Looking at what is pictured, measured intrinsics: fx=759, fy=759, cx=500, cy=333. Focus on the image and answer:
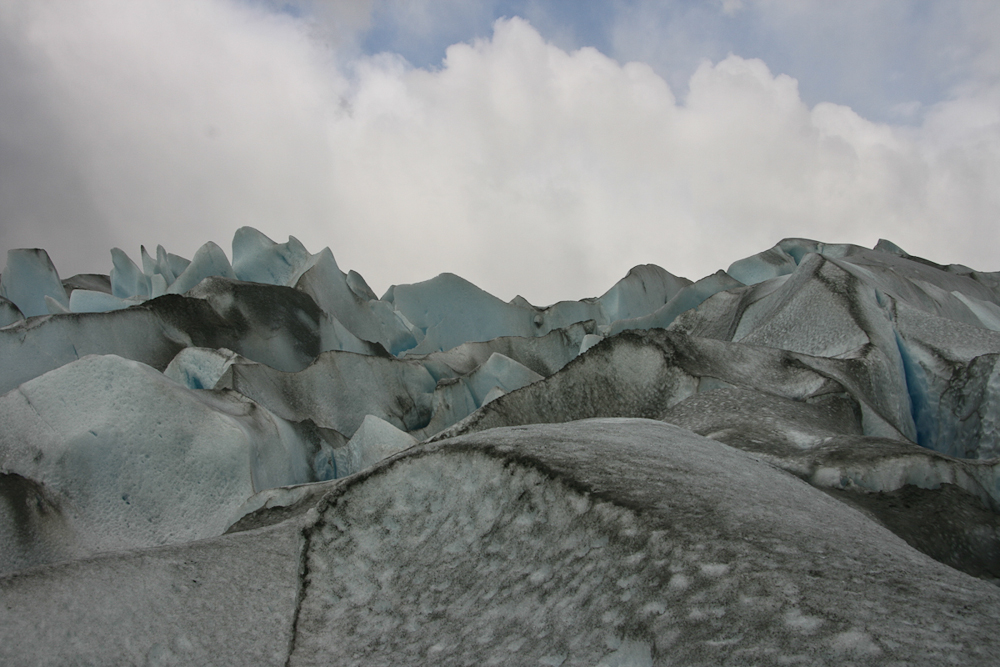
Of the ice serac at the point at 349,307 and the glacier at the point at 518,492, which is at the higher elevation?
the ice serac at the point at 349,307

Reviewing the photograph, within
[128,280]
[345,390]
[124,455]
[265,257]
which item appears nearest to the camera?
[124,455]

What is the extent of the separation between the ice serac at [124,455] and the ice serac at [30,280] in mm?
5744

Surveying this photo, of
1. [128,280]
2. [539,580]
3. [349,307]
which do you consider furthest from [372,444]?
[128,280]

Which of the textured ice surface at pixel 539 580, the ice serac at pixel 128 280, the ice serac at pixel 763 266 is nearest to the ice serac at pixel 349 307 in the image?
the ice serac at pixel 128 280

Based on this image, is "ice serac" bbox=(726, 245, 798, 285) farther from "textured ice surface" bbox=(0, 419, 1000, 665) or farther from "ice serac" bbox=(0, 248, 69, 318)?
"ice serac" bbox=(0, 248, 69, 318)

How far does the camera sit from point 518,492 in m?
1.67

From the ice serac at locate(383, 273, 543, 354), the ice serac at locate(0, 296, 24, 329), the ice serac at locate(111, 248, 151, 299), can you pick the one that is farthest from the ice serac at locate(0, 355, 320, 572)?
the ice serac at locate(111, 248, 151, 299)

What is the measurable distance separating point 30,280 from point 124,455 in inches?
253

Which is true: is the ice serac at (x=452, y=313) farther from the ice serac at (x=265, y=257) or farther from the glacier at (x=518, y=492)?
the glacier at (x=518, y=492)

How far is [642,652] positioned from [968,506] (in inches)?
77.0

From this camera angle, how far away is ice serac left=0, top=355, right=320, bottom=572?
387cm

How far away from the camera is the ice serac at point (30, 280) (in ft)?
29.8

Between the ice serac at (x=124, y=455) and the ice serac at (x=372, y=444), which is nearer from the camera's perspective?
the ice serac at (x=124, y=455)

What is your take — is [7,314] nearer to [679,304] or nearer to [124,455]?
[124,455]
